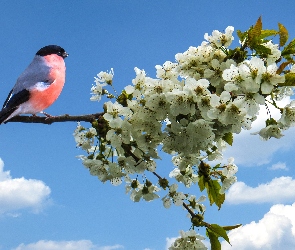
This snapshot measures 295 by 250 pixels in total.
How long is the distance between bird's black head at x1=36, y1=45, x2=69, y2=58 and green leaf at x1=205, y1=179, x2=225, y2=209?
9.89 ft

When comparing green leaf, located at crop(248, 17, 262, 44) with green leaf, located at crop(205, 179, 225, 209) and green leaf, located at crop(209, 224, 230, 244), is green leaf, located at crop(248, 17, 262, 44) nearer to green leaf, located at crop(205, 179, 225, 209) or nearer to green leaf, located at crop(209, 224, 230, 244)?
green leaf, located at crop(205, 179, 225, 209)

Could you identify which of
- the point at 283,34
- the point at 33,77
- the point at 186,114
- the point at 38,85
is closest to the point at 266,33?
the point at 283,34

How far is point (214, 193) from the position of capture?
114 inches

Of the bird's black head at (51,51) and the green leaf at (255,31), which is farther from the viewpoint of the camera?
the bird's black head at (51,51)

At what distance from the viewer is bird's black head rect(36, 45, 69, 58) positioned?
16.6 feet

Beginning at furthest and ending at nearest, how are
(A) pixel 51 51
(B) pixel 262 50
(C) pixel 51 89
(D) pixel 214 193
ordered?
1. (A) pixel 51 51
2. (C) pixel 51 89
3. (D) pixel 214 193
4. (B) pixel 262 50

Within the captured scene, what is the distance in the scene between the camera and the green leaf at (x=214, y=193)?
288 cm

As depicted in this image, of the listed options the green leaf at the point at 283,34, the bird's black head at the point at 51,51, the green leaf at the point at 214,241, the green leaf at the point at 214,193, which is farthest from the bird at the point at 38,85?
the green leaf at the point at 283,34

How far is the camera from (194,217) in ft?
9.08

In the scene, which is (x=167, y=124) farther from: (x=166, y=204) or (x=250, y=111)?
(x=166, y=204)

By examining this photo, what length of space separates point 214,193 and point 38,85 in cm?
216

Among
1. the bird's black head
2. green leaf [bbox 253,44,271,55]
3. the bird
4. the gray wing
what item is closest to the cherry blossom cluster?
green leaf [bbox 253,44,271,55]

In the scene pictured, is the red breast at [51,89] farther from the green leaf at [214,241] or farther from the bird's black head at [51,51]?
the green leaf at [214,241]

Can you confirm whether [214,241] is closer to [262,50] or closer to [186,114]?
[186,114]
